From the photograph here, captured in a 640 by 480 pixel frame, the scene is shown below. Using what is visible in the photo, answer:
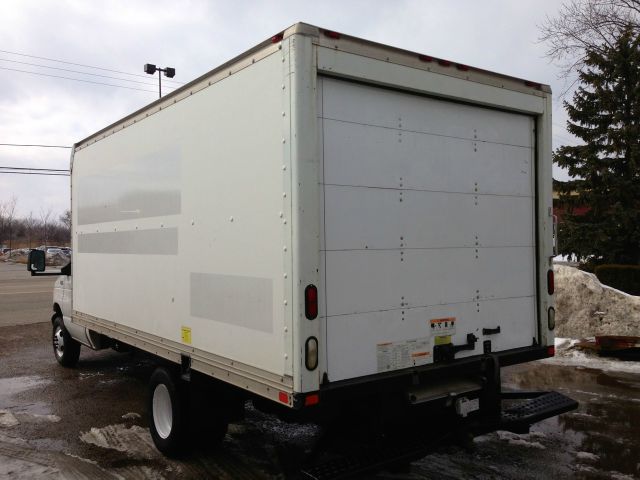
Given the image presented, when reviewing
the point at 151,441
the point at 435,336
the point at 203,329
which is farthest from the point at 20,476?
the point at 435,336

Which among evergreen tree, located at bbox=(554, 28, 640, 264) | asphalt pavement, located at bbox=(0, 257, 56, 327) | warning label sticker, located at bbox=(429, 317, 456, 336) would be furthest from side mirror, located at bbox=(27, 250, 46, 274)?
evergreen tree, located at bbox=(554, 28, 640, 264)

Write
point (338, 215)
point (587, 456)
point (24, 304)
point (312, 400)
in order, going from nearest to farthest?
point (312, 400)
point (338, 215)
point (587, 456)
point (24, 304)

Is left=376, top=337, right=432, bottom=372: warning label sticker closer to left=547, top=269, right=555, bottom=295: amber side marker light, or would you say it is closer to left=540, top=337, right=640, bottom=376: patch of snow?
left=547, top=269, right=555, bottom=295: amber side marker light

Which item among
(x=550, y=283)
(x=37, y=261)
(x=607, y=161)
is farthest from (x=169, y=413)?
(x=607, y=161)

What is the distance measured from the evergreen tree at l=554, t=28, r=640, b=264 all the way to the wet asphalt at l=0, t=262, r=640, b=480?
10.5 m

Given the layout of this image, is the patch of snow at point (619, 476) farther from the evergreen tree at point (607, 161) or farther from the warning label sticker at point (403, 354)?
the evergreen tree at point (607, 161)

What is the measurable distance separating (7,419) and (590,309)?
30.3 ft

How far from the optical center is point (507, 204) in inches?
176

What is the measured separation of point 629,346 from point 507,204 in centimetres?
568

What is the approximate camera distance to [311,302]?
3.24m

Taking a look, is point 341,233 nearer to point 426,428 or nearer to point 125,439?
point 426,428

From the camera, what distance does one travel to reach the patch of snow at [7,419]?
19.4 feet

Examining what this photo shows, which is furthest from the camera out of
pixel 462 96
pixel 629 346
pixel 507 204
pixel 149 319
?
pixel 629 346

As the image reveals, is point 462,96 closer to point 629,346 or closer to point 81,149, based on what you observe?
point 81,149
